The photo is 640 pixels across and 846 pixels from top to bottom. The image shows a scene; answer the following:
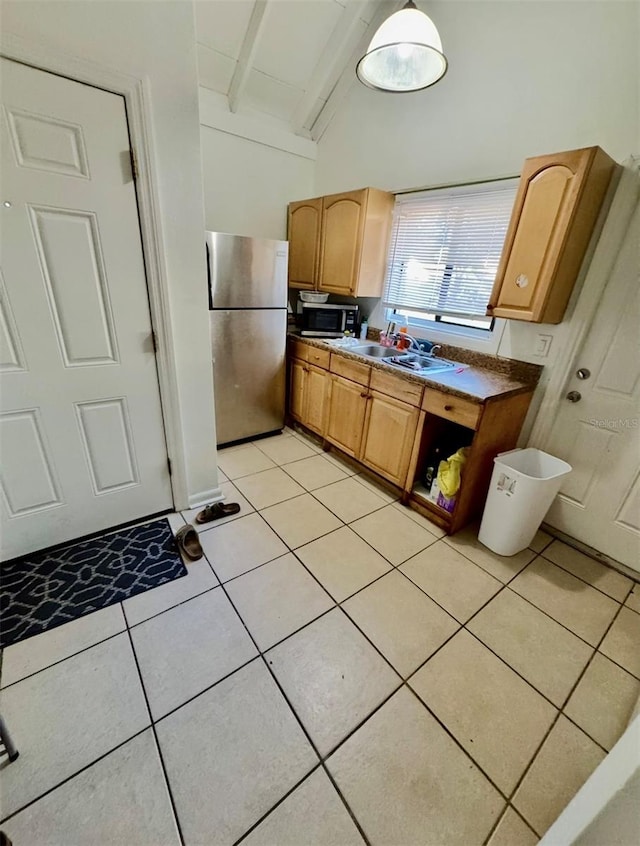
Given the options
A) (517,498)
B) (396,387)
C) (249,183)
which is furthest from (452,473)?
(249,183)

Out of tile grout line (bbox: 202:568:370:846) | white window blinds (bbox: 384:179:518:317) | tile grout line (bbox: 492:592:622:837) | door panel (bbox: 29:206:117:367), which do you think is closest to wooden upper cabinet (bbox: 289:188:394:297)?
white window blinds (bbox: 384:179:518:317)

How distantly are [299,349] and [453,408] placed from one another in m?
1.50

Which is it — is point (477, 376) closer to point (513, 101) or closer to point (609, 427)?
point (609, 427)

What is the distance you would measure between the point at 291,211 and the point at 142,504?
9.26ft

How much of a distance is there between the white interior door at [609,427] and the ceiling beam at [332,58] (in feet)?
7.34

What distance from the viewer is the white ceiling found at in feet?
7.22

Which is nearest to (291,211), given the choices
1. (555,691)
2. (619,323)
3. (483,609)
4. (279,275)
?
(279,275)

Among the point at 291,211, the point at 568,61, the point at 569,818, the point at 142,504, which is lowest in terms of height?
the point at 142,504

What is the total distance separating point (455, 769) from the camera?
1.10m

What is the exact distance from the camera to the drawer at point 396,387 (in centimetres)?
209

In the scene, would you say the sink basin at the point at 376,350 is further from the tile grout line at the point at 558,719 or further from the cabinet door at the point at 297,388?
the tile grout line at the point at 558,719

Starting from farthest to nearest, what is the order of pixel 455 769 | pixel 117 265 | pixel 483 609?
1. pixel 483 609
2. pixel 117 265
3. pixel 455 769

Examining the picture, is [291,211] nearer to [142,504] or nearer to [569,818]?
[142,504]

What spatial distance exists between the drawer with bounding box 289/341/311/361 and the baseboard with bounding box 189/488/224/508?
4.32ft
